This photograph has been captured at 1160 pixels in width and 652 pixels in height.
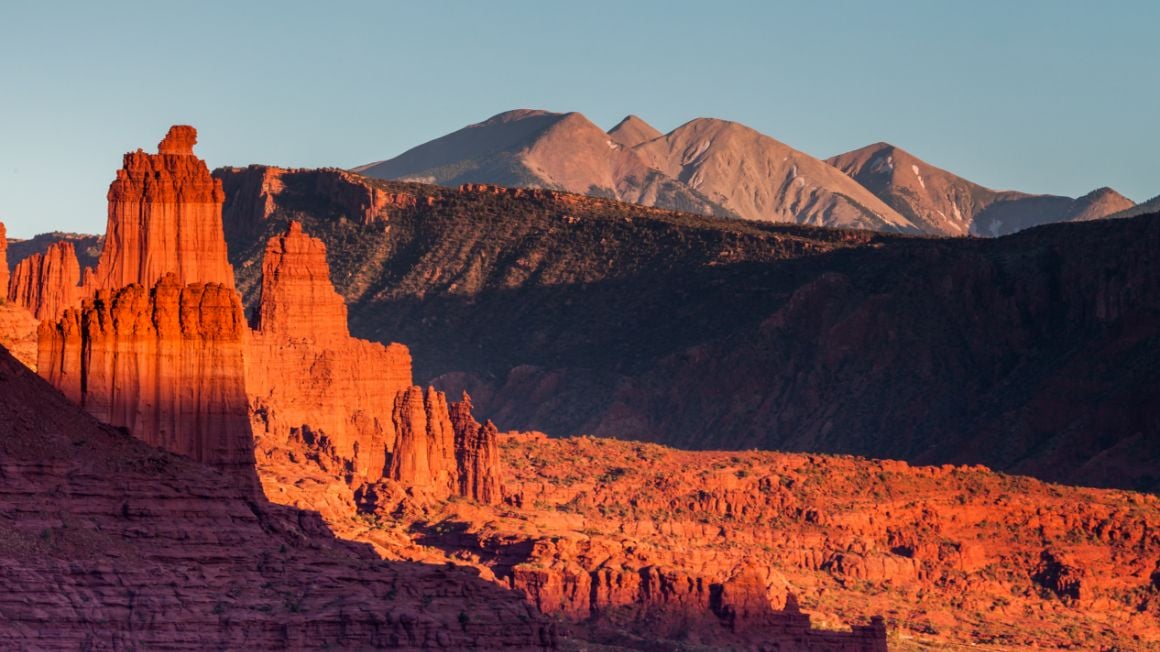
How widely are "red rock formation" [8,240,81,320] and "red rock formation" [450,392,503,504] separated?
13453mm

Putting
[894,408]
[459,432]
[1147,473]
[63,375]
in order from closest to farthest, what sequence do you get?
[63,375], [459,432], [1147,473], [894,408]

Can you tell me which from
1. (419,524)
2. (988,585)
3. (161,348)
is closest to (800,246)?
(988,585)

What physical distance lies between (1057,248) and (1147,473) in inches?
1384

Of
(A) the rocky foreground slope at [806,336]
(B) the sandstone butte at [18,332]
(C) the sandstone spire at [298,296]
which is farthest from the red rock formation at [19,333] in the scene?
(A) the rocky foreground slope at [806,336]

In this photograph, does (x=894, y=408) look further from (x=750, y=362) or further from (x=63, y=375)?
(x=63, y=375)

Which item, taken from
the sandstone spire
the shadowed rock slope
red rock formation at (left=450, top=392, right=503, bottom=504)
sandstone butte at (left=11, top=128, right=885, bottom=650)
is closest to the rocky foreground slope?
red rock formation at (left=450, top=392, right=503, bottom=504)

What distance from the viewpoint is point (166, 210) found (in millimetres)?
96812

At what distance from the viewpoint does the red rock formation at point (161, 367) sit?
64.2 m

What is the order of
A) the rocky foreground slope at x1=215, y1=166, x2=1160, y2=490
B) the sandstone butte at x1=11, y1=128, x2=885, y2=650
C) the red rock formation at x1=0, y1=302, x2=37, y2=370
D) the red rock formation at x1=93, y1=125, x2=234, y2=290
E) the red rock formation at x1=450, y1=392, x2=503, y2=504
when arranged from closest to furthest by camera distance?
the sandstone butte at x1=11, y1=128, x2=885, y2=650 < the red rock formation at x1=0, y1=302, x2=37, y2=370 < the red rock formation at x1=93, y1=125, x2=234, y2=290 < the red rock formation at x1=450, y1=392, x2=503, y2=504 < the rocky foreground slope at x1=215, y1=166, x2=1160, y2=490

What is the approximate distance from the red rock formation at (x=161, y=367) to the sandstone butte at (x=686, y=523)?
15.3 meters

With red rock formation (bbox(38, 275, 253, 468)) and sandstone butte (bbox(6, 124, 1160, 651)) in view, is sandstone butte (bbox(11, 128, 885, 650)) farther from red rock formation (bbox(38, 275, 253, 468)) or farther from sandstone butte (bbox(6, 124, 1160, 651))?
sandstone butte (bbox(6, 124, 1160, 651))

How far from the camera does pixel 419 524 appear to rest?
96.5m

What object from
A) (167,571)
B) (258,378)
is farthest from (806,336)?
(167,571)

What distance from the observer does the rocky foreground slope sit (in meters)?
150
